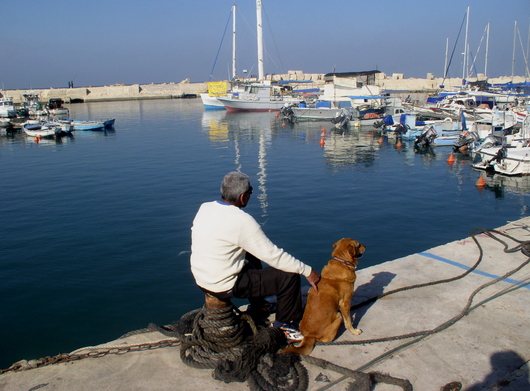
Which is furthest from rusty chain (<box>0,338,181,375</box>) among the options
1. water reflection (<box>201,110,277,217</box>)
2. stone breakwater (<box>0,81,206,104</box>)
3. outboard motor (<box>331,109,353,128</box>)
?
stone breakwater (<box>0,81,206,104</box>)

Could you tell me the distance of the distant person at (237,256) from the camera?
349 centimetres

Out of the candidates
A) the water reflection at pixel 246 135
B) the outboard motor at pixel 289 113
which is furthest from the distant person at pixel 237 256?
the outboard motor at pixel 289 113

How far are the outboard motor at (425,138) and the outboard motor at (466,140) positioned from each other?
1597mm

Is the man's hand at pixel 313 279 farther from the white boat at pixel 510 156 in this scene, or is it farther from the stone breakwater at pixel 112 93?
the stone breakwater at pixel 112 93

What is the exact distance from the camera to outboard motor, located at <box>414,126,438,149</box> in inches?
968

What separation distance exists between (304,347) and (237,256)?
943mm

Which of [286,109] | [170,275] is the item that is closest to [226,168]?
[170,275]

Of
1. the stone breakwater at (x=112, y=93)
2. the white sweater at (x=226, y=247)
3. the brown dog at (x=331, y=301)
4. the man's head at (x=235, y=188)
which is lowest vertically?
the brown dog at (x=331, y=301)

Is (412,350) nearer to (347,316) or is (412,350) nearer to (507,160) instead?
(347,316)

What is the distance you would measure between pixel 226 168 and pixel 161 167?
118 inches

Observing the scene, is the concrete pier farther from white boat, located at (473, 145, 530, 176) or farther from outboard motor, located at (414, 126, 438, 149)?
outboard motor, located at (414, 126, 438, 149)

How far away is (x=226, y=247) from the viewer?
353 cm

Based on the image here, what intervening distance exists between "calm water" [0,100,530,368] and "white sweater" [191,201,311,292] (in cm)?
352

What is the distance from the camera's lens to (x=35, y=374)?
11.7ft
